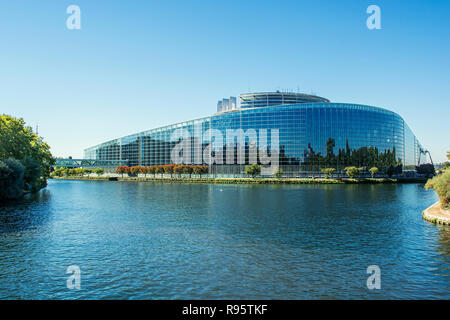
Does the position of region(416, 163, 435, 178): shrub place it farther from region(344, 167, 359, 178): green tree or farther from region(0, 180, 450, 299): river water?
region(0, 180, 450, 299): river water

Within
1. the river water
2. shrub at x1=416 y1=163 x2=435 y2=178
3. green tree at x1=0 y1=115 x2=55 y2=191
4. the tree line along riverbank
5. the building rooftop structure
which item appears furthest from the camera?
the building rooftop structure

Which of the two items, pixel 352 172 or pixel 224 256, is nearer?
pixel 224 256

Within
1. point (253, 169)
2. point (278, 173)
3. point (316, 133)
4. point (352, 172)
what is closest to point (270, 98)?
point (316, 133)

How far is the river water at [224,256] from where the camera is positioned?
2153cm

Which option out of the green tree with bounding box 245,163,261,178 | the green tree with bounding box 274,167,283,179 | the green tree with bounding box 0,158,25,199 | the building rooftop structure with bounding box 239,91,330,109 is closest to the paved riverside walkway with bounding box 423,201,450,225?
the green tree with bounding box 0,158,25,199

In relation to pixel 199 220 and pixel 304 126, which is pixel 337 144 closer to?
pixel 304 126

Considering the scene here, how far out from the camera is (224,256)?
94.1 ft

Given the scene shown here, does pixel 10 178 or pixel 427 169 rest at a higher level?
pixel 10 178

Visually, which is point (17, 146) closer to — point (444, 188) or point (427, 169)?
point (444, 188)

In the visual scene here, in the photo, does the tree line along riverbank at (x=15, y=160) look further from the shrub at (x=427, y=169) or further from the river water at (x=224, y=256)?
the shrub at (x=427, y=169)

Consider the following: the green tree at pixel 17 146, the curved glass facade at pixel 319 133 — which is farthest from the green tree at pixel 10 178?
the curved glass facade at pixel 319 133

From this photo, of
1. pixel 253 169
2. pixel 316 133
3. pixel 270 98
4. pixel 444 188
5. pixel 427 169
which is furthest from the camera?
pixel 270 98

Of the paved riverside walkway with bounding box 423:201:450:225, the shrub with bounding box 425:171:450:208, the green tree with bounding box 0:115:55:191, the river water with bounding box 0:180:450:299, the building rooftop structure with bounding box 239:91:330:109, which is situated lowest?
the river water with bounding box 0:180:450:299

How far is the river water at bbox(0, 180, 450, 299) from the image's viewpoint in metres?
21.5
